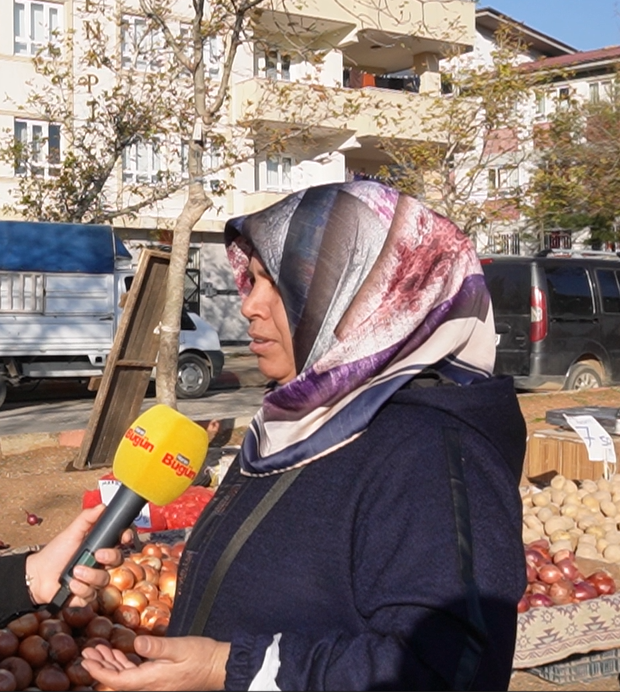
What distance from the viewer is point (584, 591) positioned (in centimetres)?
520

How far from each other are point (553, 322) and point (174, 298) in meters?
7.04

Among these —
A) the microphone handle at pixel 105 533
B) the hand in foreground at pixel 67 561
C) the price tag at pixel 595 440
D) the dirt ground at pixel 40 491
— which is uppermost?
the microphone handle at pixel 105 533

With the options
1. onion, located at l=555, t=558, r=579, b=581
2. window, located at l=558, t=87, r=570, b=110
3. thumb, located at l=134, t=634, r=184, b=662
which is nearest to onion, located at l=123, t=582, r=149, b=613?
onion, located at l=555, t=558, r=579, b=581

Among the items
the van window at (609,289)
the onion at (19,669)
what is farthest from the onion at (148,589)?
the van window at (609,289)

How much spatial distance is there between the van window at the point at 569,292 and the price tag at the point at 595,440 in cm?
758

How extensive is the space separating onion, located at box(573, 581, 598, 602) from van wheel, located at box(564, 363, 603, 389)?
1034cm

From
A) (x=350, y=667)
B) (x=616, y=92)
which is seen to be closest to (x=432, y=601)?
(x=350, y=667)

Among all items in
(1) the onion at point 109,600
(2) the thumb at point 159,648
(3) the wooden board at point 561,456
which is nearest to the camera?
(2) the thumb at point 159,648

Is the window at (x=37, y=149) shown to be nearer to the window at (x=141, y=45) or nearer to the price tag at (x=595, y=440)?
the window at (x=141, y=45)

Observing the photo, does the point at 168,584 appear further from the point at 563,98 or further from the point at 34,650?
the point at 563,98

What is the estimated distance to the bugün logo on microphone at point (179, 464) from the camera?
7.46 ft

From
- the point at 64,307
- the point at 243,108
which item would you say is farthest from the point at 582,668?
the point at 243,108

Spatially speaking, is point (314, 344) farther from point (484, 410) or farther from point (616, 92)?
point (616, 92)

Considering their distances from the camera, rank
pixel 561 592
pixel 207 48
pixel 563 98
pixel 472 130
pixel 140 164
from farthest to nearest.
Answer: pixel 140 164
pixel 207 48
pixel 472 130
pixel 563 98
pixel 561 592
